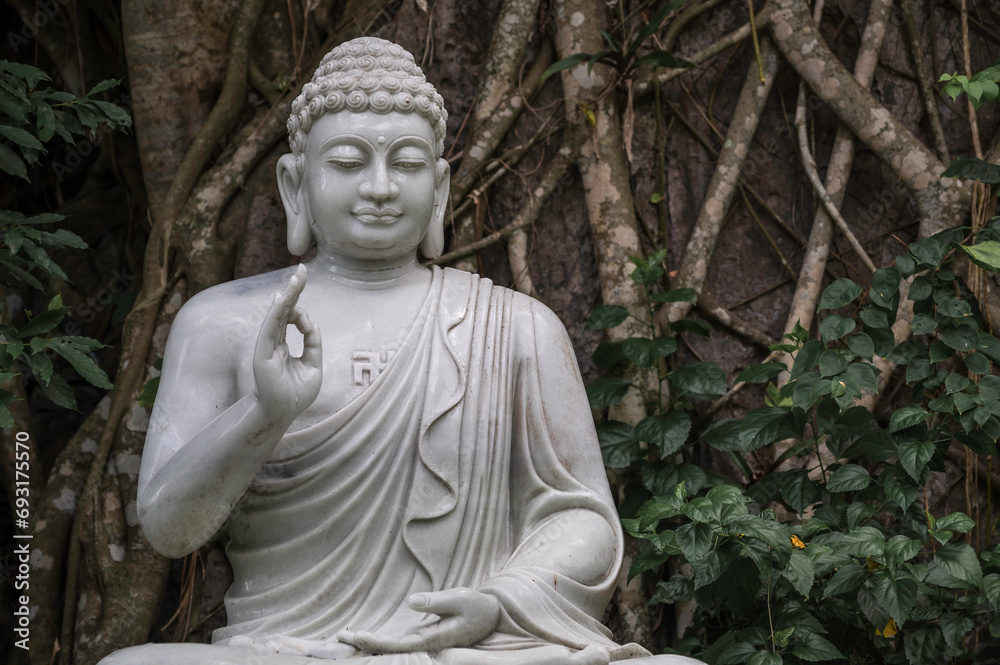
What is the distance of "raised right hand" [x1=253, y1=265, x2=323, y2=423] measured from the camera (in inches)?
121

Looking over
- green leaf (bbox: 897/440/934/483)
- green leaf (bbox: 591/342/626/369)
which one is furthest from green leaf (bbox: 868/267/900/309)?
green leaf (bbox: 591/342/626/369)

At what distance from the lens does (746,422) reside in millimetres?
4480

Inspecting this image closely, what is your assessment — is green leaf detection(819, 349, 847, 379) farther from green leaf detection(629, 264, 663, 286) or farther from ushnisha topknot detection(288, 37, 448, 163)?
ushnisha topknot detection(288, 37, 448, 163)

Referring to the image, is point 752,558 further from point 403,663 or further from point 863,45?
point 863,45

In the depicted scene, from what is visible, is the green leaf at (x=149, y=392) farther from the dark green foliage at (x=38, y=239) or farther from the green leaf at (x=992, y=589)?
the green leaf at (x=992, y=589)

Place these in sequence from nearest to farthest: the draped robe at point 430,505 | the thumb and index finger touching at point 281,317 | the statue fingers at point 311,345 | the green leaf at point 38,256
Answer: the thumb and index finger touching at point 281,317 < the statue fingers at point 311,345 < the draped robe at point 430,505 < the green leaf at point 38,256

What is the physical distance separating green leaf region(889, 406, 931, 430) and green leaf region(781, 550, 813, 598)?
0.63m

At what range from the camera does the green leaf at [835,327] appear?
14.1 ft

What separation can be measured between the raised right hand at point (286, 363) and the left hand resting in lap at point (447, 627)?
58 centimetres

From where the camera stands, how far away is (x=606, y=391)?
15.5ft

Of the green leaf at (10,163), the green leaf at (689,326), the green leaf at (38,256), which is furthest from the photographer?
the green leaf at (689,326)

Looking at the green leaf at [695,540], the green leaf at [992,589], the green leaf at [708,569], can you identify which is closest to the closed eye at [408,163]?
the green leaf at [695,540]

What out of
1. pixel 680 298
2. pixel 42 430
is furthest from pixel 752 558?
pixel 42 430

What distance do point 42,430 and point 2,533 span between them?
1.54 ft
